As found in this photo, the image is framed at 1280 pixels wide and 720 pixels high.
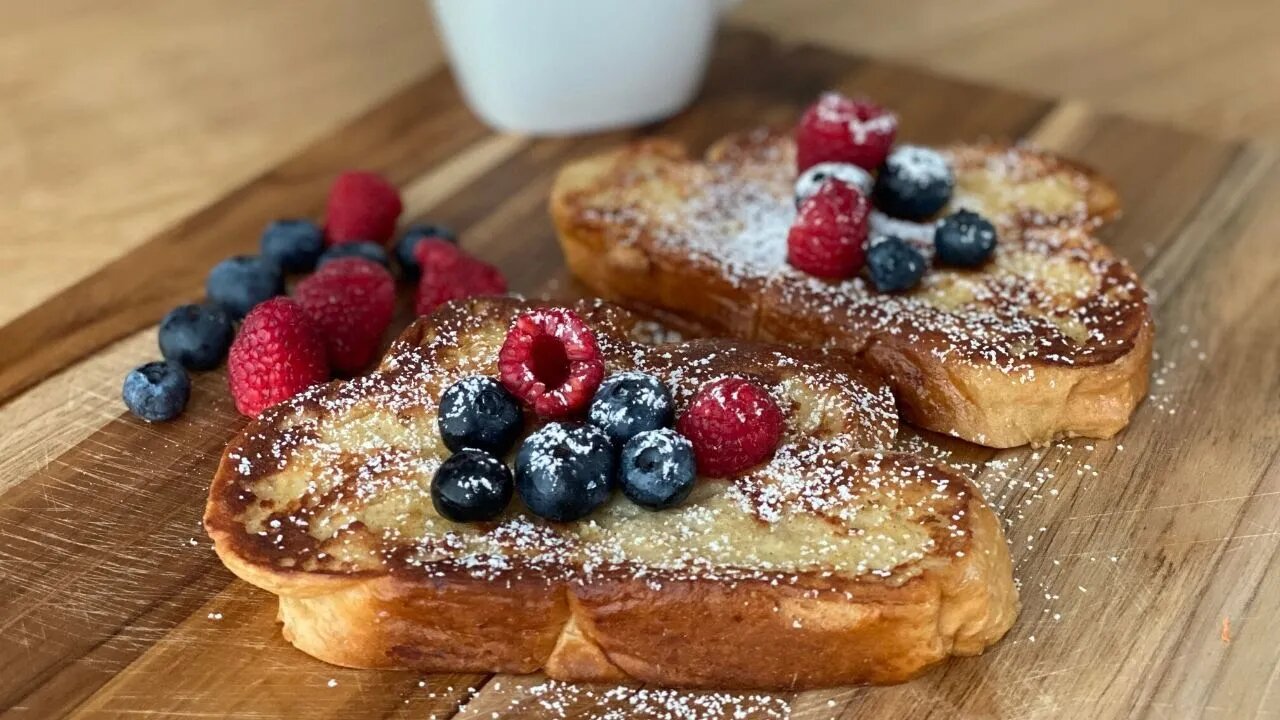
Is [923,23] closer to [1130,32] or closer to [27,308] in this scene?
[1130,32]

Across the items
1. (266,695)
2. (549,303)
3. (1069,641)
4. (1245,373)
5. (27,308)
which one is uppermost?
(1245,373)

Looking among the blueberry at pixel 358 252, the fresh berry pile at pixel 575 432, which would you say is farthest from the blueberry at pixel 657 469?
the blueberry at pixel 358 252

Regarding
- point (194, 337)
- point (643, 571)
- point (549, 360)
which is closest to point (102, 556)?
point (194, 337)

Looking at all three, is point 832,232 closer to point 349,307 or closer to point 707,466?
point 707,466

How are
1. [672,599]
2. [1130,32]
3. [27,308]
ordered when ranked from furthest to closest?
[1130,32], [27,308], [672,599]

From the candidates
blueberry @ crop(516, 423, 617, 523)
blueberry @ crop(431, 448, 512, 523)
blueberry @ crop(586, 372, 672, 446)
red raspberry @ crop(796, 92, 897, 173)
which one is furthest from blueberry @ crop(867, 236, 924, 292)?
blueberry @ crop(431, 448, 512, 523)

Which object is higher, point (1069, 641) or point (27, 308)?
point (1069, 641)

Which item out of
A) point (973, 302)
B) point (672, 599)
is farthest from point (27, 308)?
point (973, 302)
